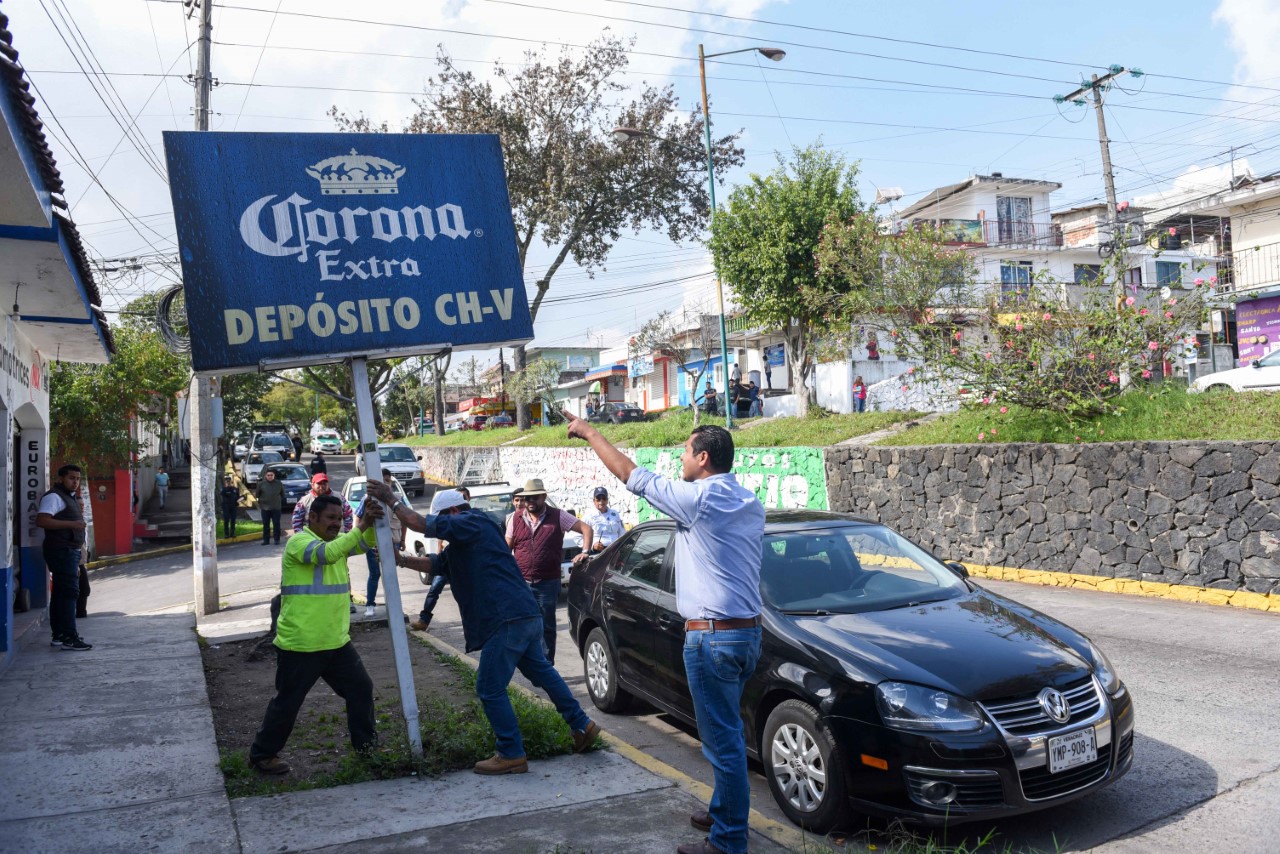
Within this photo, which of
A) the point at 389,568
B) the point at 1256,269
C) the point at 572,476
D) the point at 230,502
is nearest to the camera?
Answer: the point at 389,568

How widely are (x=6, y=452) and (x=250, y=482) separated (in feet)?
86.5

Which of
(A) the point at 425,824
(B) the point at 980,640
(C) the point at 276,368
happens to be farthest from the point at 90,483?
(B) the point at 980,640

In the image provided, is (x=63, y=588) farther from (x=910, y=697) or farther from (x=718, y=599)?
(x=910, y=697)

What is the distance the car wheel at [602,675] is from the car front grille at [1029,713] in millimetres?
3019

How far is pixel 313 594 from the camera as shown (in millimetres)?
5469

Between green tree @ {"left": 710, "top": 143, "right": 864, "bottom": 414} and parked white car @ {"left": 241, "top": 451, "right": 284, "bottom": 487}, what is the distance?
18227mm

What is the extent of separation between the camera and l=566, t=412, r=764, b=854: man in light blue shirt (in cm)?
400

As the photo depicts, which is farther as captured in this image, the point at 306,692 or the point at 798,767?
the point at 306,692

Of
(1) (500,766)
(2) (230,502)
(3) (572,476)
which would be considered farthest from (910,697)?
(3) (572,476)

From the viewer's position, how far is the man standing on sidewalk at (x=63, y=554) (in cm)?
870

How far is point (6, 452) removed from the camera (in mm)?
8484

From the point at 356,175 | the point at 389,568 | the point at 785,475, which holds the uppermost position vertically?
the point at 356,175

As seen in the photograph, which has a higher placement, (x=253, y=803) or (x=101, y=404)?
(x=101, y=404)

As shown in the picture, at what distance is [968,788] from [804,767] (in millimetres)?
769
